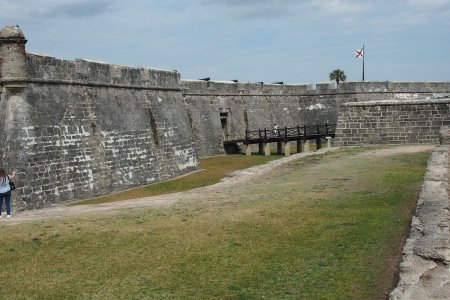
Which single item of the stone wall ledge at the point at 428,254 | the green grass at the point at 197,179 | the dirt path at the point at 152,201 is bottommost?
the green grass at the point at 197,179

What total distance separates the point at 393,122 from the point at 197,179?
7.75 meters

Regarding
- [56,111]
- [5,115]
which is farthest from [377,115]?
[5,115]

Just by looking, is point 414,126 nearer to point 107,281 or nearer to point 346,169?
point 346,169

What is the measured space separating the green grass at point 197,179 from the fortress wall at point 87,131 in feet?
1.72

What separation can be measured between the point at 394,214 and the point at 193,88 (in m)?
20.0

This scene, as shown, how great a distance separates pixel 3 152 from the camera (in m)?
12.6

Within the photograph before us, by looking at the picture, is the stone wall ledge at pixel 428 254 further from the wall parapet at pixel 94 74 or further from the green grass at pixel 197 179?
the wall parapet at pixel 94 74

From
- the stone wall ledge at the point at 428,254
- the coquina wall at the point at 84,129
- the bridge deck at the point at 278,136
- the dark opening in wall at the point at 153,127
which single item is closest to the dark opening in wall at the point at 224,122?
the bridge deck at the point at 278,136

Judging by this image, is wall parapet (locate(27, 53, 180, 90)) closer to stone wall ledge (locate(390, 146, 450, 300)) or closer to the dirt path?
the dirt path

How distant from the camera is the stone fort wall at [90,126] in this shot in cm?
1285

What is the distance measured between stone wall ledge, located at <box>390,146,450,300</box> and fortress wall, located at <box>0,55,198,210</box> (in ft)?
30.8

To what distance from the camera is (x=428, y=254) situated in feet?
16.6

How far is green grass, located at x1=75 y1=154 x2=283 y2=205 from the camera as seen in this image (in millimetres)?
15312

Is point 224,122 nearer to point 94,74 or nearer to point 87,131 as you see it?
point 94,74
